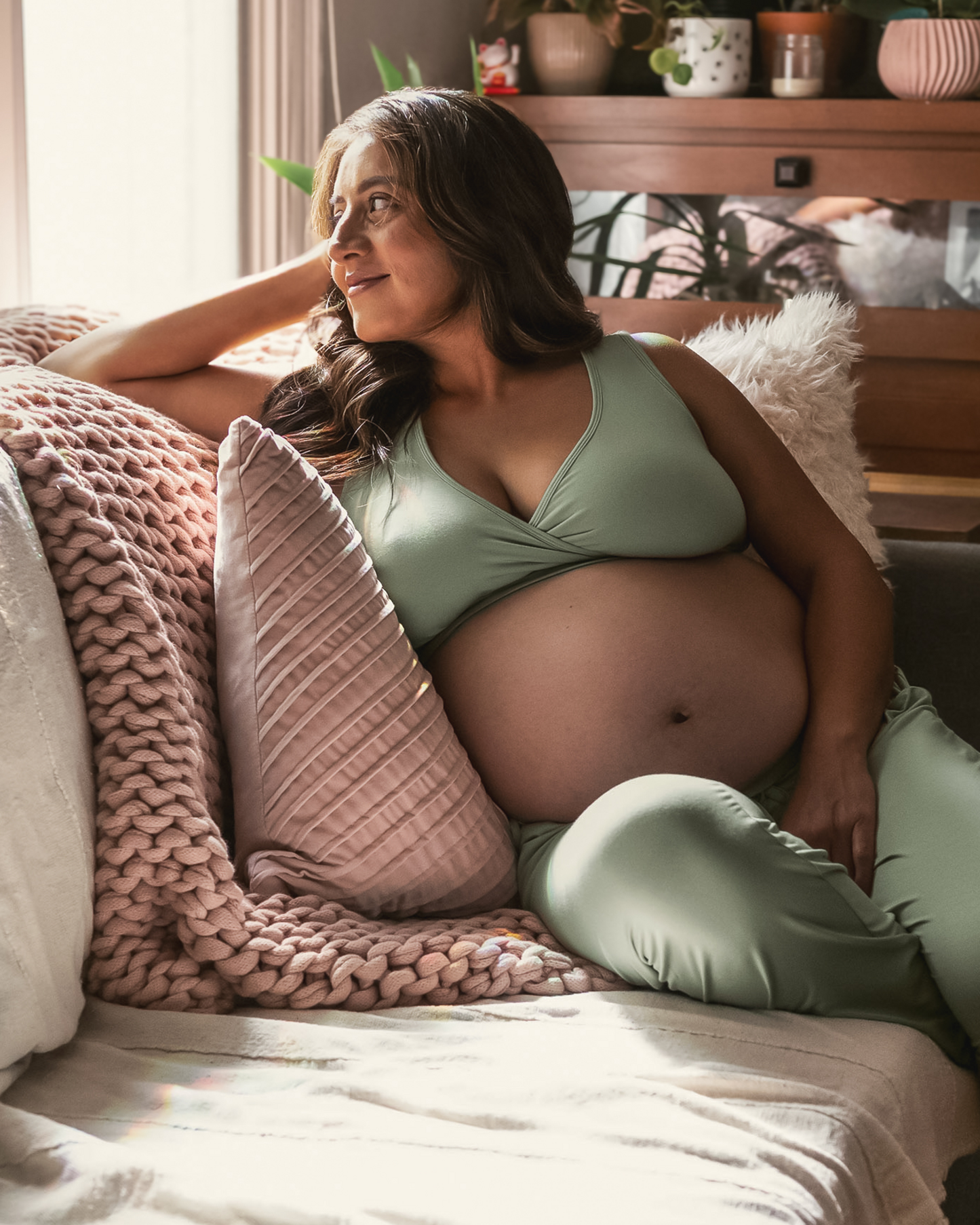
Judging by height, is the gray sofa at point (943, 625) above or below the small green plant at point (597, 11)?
below

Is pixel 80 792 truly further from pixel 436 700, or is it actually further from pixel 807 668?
pixel 807 668

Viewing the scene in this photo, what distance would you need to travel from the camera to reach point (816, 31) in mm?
2963

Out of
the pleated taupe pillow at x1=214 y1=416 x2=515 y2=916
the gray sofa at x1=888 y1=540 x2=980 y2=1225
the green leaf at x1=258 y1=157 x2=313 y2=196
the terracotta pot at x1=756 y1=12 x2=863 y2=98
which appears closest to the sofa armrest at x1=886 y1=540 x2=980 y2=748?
the gray sofa at x1=888 y1=540 x2=980 y2=1225

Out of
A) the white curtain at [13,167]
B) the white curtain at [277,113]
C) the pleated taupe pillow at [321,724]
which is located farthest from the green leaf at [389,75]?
the pleated taupe pillow at [321,724]

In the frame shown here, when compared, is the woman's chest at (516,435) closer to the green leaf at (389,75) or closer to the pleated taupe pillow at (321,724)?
the pleated taupe pillow at (321,724)

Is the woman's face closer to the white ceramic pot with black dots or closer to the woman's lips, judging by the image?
the woman's lips

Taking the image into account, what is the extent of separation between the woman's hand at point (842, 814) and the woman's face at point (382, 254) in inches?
25.0

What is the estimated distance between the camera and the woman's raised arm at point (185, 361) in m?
1.25

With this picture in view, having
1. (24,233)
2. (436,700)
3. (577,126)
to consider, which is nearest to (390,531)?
(436,700)

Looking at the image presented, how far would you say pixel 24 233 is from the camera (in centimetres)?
178

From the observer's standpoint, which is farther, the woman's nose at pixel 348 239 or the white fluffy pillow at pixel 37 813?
the woman's nose at pixel 348 239

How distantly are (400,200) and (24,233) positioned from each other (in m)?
0.77

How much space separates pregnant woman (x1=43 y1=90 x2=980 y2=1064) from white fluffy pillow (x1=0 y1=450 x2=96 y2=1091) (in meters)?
0.37

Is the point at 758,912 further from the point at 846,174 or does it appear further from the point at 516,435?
the point at 846,174
